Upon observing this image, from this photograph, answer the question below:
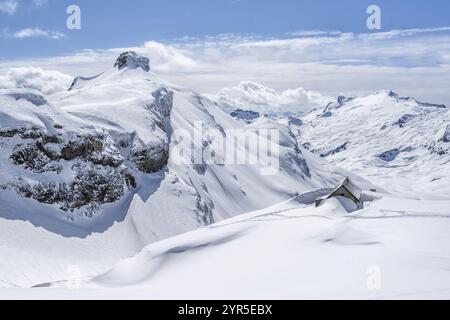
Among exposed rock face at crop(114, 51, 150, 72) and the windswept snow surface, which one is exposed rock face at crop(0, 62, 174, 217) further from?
exposed rock face at crop(114, 51, 150, 72)

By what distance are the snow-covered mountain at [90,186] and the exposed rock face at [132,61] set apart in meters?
49.6

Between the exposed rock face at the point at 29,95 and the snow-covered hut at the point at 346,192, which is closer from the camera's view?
the snow-covered hut at the point at 346,192

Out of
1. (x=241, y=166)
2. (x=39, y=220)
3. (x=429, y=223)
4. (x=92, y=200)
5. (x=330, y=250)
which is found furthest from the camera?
(x=241, y=166)

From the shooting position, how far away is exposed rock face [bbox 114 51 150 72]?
543ft

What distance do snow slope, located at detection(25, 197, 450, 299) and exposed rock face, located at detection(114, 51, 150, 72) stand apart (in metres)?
147

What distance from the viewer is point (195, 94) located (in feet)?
586

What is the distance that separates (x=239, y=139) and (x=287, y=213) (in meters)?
140

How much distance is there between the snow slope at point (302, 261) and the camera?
10680 mm

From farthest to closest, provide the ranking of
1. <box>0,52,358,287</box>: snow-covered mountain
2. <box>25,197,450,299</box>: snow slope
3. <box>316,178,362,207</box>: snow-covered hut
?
1. <box>0,52,358,287</box>: snow-covered mountain
2. <box>316,178,362,207</box>: snow-covered hut
3. <box>25,197,450,299</box>: snow slope

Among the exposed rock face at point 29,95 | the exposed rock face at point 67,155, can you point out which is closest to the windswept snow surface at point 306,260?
the exposed rock face at point 67,155

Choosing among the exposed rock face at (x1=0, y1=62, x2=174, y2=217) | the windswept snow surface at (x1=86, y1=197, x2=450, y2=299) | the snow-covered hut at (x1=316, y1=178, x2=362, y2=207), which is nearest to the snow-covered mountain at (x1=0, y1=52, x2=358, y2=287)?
the exposed rock face at (x1=0, y1=62, x2=174, y2=217)

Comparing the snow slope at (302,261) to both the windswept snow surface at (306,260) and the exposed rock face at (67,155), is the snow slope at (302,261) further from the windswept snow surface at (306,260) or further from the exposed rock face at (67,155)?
the exposed rock face at (67,155)
